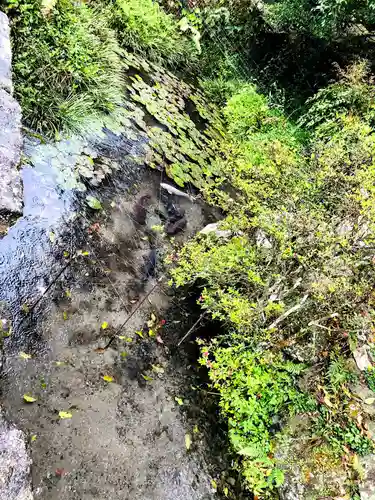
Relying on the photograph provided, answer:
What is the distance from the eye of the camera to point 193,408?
3682mm

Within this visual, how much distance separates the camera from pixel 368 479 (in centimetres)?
362

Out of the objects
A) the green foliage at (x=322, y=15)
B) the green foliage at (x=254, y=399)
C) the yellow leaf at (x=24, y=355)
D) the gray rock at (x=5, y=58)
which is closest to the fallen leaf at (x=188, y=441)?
the green foliage at (x=254, y=399)

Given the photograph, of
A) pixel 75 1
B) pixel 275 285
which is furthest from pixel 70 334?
pixel 75 1

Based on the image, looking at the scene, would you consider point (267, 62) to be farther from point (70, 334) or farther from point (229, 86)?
point (70, 334)

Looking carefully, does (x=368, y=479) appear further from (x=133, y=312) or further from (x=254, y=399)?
(x=133, y=312)

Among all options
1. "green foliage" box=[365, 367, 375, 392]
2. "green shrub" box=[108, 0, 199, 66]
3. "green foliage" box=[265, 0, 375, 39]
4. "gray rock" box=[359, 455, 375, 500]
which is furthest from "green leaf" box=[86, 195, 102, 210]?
"green foliage" box=[265, 0, 375, 39]

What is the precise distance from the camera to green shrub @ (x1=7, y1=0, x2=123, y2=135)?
484 cm

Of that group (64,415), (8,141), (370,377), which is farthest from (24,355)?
(370,377)

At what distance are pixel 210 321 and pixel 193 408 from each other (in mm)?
1017

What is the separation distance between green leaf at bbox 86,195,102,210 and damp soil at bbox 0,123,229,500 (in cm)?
9

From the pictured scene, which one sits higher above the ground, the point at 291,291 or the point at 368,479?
the point at 291,291

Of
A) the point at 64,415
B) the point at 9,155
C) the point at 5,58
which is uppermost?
the point at 5,58

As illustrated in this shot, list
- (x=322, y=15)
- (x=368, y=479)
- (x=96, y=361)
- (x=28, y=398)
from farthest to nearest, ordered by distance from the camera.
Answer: (x=322, y=15)
(x=368, y=479)
(x=96, y=361)
(x=28, y=398)

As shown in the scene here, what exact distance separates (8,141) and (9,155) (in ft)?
0.59
